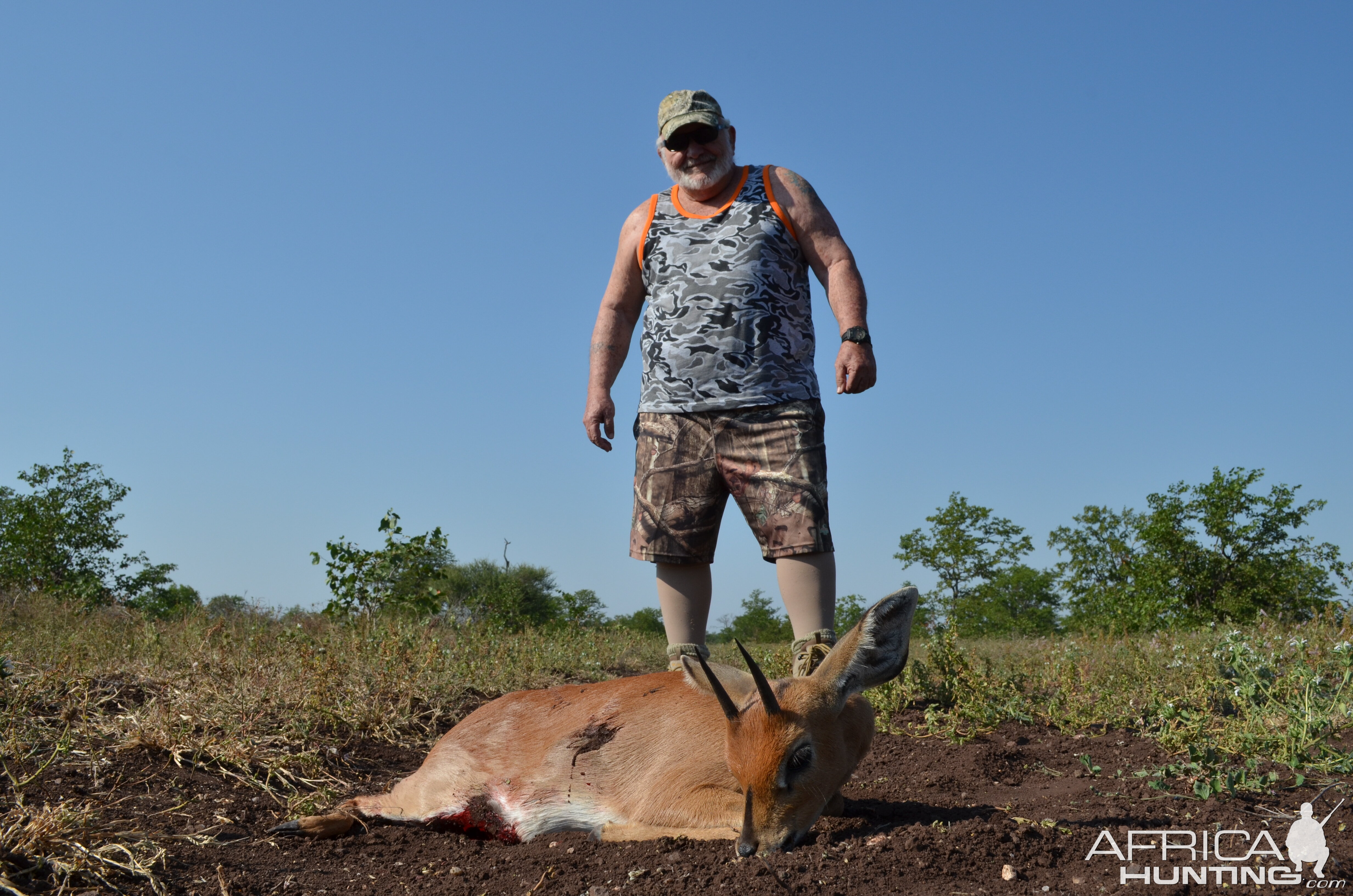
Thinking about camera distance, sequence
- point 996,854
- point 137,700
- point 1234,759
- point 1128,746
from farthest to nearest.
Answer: point 137,700 < point 1128,746 < point 1234,759 < point 996,854

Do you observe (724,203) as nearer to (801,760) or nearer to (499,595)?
(801,760)

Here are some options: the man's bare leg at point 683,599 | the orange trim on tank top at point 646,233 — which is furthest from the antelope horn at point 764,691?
the orange trim on tank top at point 646,233

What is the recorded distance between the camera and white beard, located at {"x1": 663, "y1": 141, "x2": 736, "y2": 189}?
4.47m

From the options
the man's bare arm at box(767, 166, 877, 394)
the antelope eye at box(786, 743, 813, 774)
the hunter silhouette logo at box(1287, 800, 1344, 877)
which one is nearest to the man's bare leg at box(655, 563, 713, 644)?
the man's bare arm at box(767, 166, 877, 394)

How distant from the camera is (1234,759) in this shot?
3941 mm

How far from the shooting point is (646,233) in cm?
465

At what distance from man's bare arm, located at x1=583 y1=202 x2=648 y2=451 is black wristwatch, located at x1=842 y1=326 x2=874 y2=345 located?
1089 millimetres

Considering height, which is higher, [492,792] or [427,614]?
[427,614]

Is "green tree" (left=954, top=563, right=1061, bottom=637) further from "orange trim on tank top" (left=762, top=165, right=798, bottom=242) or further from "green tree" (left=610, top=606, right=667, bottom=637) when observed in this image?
"orange trim on tank top" (left=762, top=165, right=798, bottom=242)

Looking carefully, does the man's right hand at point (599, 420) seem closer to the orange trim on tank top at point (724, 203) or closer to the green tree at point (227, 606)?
the orange trim on tank top at point (724, 203)

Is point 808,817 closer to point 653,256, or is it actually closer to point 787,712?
point 787,712

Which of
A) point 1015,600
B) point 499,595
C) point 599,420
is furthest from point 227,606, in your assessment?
point 1015,600

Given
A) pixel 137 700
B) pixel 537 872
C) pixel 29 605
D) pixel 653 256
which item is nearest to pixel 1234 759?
A: pixel 537 872

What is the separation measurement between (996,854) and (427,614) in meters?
7.49
